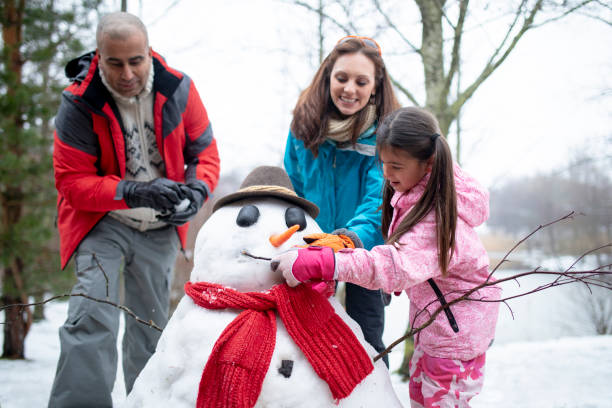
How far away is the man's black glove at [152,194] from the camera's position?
212 centimetres

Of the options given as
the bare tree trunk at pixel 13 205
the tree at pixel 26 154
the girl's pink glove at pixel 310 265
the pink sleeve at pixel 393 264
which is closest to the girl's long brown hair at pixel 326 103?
the pink sleeve at pixel 393 264

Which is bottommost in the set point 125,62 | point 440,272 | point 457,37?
point 440,272

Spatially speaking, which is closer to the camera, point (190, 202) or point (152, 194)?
point (152, 194)

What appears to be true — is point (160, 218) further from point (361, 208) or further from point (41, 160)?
point (41, 160)

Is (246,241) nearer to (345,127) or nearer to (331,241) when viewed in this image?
(331,241)

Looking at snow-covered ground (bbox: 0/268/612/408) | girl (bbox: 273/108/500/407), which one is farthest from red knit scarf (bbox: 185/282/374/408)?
snow-covered ground (bbox: 0/268/612/408)

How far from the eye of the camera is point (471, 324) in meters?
1.64

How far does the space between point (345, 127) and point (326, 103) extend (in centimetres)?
23

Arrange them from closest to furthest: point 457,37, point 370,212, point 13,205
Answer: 1. point 370,212
2. point 457,37
3. point 13,205

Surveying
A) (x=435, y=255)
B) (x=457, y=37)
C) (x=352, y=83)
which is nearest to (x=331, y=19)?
(x=457, y=37)

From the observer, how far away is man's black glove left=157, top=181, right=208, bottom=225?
2.22 m

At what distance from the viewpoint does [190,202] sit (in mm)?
2260

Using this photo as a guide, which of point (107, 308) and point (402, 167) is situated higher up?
point (402, 167)

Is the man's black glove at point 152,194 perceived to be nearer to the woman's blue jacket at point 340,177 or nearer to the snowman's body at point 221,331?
the snowman's body at point 221,331
